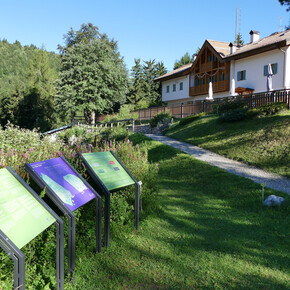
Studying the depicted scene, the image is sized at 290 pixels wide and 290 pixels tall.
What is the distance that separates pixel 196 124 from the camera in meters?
16.9

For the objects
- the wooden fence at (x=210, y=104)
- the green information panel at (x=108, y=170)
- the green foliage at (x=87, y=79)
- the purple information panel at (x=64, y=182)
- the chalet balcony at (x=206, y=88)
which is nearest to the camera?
the purple information panel at (x=64, y=182)

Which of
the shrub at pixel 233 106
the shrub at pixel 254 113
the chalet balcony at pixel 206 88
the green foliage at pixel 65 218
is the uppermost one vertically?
the chalet balcony at pixel 206 88

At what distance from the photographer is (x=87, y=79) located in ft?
103

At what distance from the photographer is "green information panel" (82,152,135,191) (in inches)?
168

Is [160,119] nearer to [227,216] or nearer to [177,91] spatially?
[227,216]

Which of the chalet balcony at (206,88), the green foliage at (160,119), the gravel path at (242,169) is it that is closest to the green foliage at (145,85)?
the chalet balcony at (206,88)

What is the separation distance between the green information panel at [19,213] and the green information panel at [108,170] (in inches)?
65.2

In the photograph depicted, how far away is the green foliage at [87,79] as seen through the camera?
31.3 m

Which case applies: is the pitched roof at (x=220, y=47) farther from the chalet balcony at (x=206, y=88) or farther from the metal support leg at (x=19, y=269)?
the metal support leg at (x=19, y=269)

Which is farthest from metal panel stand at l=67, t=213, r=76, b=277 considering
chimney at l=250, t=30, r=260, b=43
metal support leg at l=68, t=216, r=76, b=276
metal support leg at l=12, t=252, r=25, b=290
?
chimney at l=250, t=30, r=260, b=43

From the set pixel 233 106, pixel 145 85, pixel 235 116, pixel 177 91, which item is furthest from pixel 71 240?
pixel 145 85

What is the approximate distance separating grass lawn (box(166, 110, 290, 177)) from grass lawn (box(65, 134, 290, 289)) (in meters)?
2.70

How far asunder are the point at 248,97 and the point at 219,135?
6061 millimetres

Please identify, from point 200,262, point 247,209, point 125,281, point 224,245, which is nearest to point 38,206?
point 125,281
